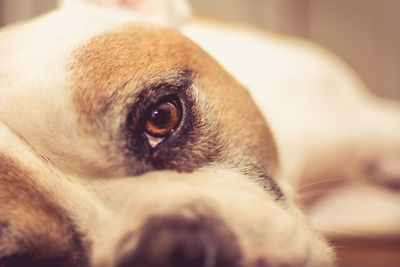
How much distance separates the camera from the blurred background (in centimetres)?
420

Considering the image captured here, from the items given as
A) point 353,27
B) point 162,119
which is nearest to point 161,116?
point 162,119

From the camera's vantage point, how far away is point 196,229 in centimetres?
91

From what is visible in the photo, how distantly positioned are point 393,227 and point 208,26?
1394 mm

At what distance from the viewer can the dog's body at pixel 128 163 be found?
3.03 ft

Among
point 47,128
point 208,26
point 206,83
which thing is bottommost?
point 47,128

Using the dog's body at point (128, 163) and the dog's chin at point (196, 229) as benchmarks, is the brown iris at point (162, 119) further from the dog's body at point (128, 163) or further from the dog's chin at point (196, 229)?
the dog's chin at point (196, 229)

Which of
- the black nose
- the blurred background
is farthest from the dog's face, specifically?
the blurred background

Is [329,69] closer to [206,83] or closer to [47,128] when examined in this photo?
[206,83]

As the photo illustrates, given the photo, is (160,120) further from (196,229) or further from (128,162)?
(196,229)

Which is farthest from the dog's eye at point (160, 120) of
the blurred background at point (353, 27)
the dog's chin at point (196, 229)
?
the blurred background at point (353, 27)

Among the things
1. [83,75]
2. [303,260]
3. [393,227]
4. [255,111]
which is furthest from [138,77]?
[393,227]

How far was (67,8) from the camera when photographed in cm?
148

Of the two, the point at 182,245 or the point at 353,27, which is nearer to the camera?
the point at 182,245

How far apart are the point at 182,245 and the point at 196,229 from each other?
5 cm
